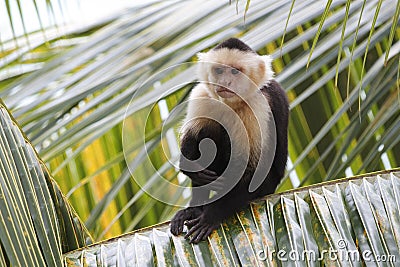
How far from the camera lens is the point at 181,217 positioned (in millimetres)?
1886

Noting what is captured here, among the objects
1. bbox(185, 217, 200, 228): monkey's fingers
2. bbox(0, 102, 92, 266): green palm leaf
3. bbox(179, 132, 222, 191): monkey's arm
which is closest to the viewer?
bbox(0, 102, 92, 266): green palm leaf

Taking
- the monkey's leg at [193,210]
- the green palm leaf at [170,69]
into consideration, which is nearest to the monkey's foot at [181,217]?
the monkey's leg at [193,210]

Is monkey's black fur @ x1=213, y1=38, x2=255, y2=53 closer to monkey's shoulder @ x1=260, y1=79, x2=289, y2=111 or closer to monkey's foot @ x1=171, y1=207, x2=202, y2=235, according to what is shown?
monkey's shoulder @ x1=260, y1=79, x2=289, y2=111

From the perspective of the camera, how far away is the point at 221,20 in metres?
2.00

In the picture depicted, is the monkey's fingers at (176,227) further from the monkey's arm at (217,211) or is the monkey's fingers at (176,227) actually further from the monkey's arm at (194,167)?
the monkey's arm at (194,167)

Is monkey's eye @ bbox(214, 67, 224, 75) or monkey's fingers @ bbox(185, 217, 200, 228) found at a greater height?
monkey's eye @ bbox(214, 67, 224, 75)

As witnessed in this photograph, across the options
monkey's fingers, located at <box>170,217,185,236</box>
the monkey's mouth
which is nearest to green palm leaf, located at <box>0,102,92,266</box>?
monkey's fingers, located at <box>170,217,185,236</box>

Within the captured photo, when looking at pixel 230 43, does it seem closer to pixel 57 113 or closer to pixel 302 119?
pixel 57 113

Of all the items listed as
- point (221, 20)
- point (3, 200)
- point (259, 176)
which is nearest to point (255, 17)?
point (221, 20)

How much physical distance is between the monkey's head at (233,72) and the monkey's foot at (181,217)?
0.39 m

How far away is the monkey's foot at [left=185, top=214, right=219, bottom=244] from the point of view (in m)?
1.64

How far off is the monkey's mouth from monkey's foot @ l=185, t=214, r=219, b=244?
0.53 meters

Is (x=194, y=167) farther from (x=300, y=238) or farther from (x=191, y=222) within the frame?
(x=300, y=238)

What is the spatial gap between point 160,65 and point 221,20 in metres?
0.21
